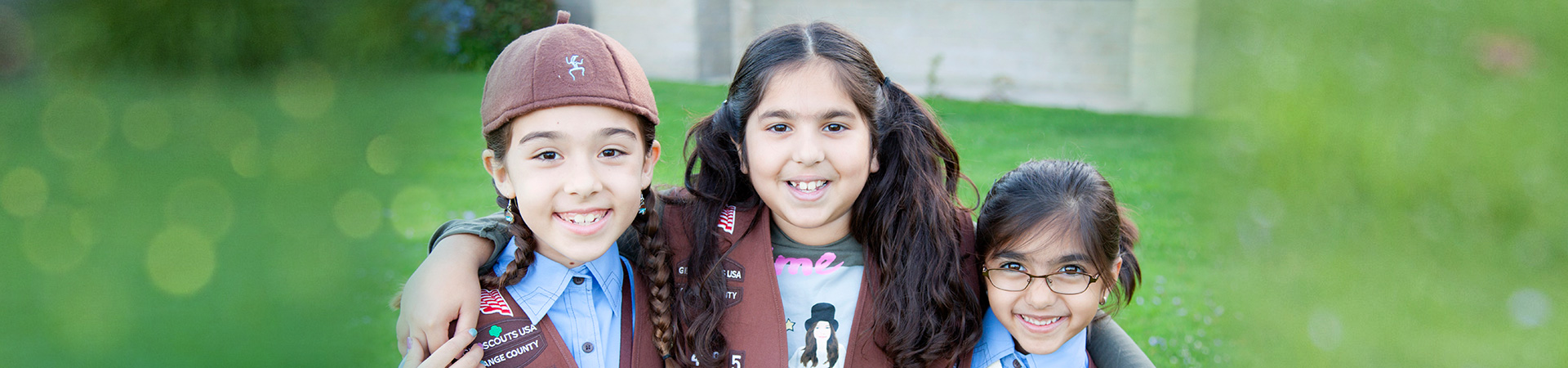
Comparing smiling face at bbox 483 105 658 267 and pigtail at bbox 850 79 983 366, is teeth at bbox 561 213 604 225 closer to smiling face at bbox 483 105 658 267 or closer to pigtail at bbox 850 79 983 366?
smiling face at bbox 483 105 658 267

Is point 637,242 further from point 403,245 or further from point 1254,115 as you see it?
point 1254,115

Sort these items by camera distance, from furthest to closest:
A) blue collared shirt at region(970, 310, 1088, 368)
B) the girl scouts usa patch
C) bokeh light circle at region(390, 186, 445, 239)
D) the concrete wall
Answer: the concrete wall < bokeh light circle at region(390, 186, 445, 239) < blue collared shirt at region(970, 310, 1088, 368) < the girl scouts usa patch

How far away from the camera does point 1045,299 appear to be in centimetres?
236

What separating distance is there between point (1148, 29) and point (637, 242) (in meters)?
8.76

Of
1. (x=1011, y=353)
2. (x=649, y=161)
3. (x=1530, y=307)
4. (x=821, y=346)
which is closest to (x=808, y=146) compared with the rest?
(x=649, y=161)

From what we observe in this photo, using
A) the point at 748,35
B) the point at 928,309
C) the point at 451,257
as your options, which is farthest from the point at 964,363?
the point at 748,35

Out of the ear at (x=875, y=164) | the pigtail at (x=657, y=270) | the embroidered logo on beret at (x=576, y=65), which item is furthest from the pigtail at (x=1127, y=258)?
the embroidered logo on beret at (x=576, y=65)

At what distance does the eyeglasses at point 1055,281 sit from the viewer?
2.38 m

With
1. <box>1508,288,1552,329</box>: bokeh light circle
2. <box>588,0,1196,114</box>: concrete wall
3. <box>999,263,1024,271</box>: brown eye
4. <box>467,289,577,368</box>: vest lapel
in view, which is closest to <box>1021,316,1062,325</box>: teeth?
<box>999,263,1024,271</box>: brown eye

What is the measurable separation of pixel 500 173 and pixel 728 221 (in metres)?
0.57

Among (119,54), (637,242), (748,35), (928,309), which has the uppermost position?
(119,54)

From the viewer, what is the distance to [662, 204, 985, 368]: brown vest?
2375 millimetres

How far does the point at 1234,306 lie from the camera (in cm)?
434

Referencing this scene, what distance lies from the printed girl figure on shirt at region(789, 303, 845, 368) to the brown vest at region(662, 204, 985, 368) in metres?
0.04
